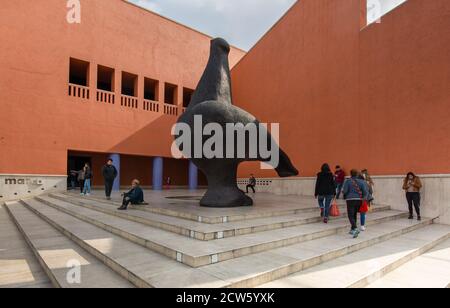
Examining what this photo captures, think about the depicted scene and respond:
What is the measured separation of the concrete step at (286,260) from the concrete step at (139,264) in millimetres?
243

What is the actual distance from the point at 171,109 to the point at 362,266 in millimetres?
17049

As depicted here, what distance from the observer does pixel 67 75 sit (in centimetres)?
1538

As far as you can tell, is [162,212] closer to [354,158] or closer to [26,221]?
[26,221]

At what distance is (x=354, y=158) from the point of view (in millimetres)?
11219

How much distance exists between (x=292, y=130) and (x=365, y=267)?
10750mm

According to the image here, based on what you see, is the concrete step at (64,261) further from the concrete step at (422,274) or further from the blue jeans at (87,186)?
the blue jeans at (87,186)

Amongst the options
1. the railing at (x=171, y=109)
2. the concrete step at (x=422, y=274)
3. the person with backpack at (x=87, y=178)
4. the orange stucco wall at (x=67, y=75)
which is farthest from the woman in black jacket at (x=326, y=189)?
the railing at (x=171, y=109)

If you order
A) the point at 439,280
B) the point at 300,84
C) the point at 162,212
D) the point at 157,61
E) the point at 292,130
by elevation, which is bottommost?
the point at 439,280

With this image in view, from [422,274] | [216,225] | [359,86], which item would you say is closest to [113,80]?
[359,86]

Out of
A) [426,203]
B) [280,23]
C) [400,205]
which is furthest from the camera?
[280,23]

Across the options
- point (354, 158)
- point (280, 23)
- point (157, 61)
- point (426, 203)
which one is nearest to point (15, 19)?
point (157, 61)

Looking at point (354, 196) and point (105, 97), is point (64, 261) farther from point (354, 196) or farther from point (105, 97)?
point (105, 97)

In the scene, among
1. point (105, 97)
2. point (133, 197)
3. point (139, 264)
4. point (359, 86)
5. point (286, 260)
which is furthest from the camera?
point (105, 97)

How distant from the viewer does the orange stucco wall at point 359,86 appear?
8.95m
